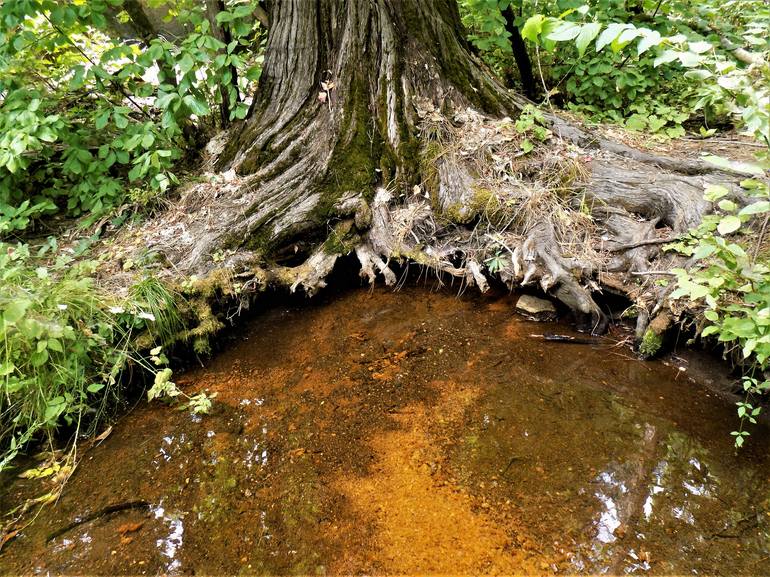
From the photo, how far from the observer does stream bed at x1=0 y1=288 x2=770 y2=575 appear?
7.28 ft

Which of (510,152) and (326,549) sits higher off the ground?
(510,152)

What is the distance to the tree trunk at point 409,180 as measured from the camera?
3760 millimetres

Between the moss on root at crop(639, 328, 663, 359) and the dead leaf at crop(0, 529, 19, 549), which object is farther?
the moss on root at crop(639, 328, 663, 359)

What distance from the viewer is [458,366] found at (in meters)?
3.37

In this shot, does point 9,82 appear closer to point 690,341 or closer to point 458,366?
point 458,366

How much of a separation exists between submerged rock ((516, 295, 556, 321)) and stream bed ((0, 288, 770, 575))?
0.37 ft

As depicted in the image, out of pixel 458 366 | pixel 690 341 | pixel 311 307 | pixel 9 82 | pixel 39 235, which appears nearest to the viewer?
pixel 690 341

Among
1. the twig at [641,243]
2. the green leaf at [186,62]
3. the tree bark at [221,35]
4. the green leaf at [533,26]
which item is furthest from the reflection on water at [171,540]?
the tree bark at [221,35]

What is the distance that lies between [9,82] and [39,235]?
136cm

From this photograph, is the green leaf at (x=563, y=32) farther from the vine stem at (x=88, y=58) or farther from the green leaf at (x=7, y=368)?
the vine stem at (x=88, y=58)

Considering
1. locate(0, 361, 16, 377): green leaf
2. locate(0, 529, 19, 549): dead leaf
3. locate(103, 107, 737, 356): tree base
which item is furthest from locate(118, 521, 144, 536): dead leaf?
locate(103, 107, 737, 356): tree base

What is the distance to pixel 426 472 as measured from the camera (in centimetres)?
262

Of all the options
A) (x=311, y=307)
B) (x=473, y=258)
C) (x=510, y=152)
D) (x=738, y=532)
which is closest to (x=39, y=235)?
(x=311, y=307)

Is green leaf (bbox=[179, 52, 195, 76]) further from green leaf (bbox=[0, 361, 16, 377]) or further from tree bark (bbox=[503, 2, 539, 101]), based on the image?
tree bark (bbox=[503, 2, 539, 101])
